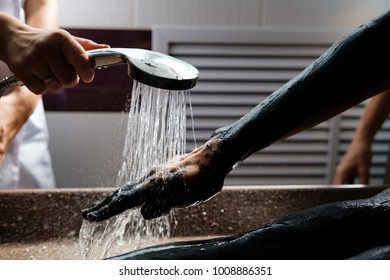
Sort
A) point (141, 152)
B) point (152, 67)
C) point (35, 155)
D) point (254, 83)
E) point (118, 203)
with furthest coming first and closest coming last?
point (254, 83)
point (35, 155)
point (141, 152)
point (118, 203)
point (152, 67)

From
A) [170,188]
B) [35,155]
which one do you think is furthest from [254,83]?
→ [170,188]

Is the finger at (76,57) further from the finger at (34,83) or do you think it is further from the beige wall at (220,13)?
the beige wall at (220,13)

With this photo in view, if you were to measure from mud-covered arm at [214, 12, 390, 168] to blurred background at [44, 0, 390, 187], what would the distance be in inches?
16.3

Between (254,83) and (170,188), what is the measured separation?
661mm

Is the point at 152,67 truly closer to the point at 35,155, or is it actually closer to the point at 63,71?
the point at 63,71

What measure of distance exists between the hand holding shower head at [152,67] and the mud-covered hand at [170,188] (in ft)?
0.44

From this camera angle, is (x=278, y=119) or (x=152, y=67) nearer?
(x=152, y=67)

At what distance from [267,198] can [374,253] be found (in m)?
0.35

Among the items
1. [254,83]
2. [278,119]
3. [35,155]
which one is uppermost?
[278,119]

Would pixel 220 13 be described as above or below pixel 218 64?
above

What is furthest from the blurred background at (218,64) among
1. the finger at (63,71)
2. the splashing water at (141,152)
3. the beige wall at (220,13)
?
the finger at (63,71)

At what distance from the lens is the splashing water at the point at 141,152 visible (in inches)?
26.5

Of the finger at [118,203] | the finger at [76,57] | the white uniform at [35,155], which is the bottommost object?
the white uniform at [35,155]

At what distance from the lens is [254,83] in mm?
1253
